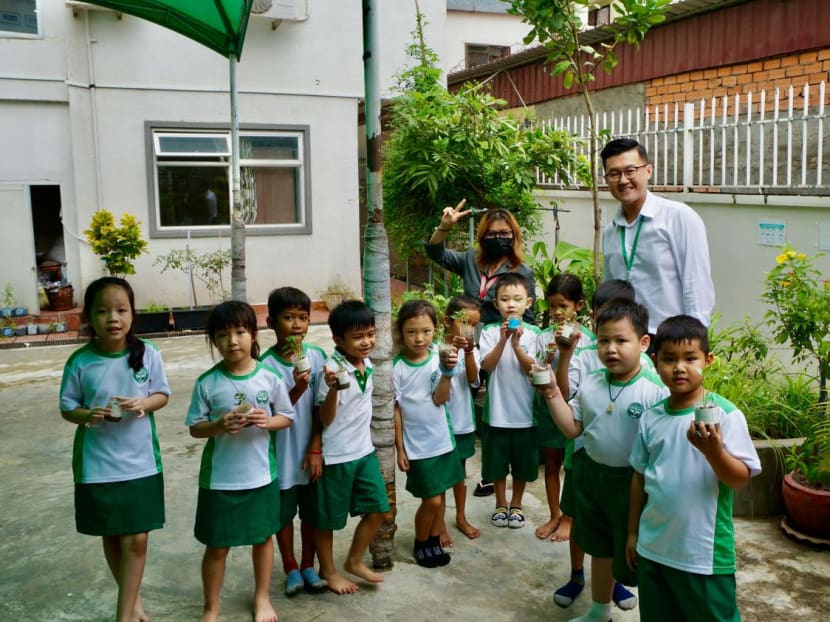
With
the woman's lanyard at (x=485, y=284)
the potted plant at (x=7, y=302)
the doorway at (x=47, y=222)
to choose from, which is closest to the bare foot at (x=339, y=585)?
the woman's lanyard at (x=485, y=284)

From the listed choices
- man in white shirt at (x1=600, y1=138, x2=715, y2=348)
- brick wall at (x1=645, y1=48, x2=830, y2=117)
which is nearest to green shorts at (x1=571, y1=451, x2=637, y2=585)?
man in white shirt at (x1=600, y1=138, x2=715, y2=348)

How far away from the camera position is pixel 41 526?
13.7 ft

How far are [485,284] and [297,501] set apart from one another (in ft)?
5.67

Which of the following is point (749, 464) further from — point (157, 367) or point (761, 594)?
point (157, 367)

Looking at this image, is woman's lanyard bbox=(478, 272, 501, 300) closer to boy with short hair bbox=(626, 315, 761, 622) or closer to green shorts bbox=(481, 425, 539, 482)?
green shorts bbox=(481, 425, 539, 482)

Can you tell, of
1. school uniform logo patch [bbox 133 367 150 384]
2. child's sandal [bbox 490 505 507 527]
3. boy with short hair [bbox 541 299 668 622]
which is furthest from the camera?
child's sandal [bbox 490 505 507 527]

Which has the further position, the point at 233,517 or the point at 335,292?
the point at 335,292

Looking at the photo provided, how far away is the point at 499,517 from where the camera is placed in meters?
4.13

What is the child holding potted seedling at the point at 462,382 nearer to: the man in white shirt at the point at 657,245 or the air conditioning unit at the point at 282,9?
the man in white shirt at the point at 657,245

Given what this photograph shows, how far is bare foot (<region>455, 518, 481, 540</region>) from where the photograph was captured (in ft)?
13.0

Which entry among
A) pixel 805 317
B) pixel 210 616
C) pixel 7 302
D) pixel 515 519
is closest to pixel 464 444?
pixel 515 519

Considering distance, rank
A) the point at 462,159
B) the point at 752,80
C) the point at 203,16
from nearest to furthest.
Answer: the point at 203,16, the point at 462,159, the point at 752,80

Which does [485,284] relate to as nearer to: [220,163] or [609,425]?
[609,425]

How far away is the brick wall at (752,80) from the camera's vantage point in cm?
801
